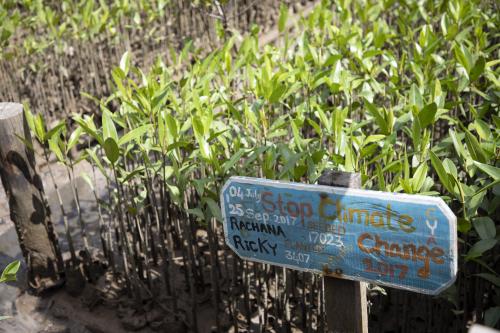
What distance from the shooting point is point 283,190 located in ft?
5.31

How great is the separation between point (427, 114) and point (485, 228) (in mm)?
476

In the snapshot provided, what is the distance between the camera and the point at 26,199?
292cm

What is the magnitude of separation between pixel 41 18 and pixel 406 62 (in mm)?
2973

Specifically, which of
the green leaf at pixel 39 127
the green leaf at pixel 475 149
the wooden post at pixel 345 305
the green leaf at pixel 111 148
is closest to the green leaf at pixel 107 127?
the green leaf at pixel 111 148

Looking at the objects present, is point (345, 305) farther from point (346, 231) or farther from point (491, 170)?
point (491, 170)

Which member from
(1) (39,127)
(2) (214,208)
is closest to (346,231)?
(2) (214,208)

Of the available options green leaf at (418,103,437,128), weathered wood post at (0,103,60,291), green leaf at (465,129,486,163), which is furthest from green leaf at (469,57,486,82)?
weathered wood post at (0,103,60,291)

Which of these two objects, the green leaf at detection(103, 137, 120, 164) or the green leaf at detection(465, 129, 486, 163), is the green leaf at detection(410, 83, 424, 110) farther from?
the green leaf at detection(103, 137, 120, 164)

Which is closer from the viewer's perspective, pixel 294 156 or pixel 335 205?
pixel 335 205

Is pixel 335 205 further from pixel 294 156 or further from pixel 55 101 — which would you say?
pixel 55 101

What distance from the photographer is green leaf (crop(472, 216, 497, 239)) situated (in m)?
1.91

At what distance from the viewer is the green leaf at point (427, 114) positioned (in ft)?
7.09

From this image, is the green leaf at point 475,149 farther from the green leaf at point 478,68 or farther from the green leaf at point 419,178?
the green leaf at point 478,68

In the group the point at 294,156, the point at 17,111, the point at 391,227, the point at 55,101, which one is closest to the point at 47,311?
the point at 17,111
